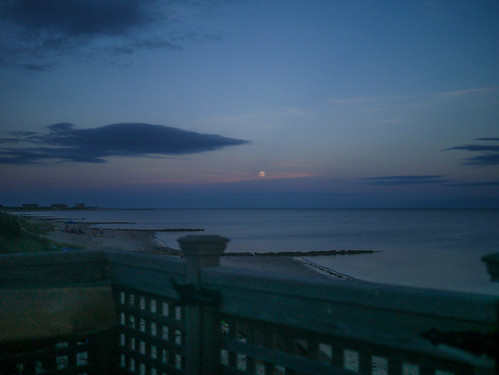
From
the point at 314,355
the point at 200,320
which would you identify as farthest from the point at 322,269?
the point at 314,355

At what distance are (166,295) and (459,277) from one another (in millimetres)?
28580

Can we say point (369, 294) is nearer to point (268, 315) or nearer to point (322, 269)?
point (268, 315)

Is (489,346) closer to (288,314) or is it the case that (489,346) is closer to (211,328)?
(288,314)

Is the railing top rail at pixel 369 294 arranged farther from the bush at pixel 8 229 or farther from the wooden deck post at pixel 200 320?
the bush at pixel 8 229

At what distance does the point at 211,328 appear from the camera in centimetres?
288

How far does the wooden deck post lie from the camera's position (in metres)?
2.88

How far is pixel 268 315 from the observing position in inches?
97.7

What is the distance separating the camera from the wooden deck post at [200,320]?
9.44ft

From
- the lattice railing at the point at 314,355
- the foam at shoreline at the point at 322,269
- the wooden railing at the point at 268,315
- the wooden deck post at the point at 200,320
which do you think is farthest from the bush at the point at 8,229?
the lattice railing at the point at 314,355

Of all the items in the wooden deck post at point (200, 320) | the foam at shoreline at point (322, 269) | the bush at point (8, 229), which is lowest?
the foam at shoreline at point (322, 269)

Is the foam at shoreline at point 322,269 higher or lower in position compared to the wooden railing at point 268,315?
lower

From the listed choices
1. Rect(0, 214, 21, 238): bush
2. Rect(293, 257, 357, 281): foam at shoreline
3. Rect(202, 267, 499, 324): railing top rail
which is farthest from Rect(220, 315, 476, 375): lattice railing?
Rect(0, 214, 21, 238): bush

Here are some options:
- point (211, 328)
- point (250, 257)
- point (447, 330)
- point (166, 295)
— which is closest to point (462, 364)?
point (447, 330)

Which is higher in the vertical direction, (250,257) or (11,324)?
(11,324)
